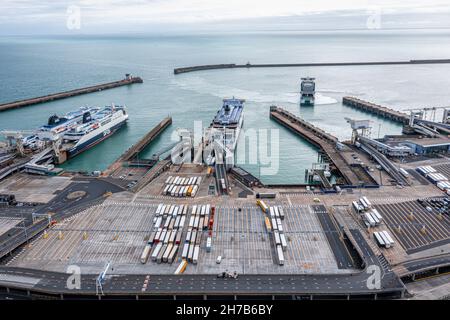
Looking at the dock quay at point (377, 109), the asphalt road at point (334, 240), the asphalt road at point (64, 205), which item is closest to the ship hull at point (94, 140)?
the asphalt road at point (64, 205)

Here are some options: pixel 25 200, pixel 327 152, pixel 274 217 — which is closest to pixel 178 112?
pixel 327 152

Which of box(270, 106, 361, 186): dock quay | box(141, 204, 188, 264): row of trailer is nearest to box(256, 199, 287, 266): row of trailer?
box(141, 204, 188, 264): row of trailer

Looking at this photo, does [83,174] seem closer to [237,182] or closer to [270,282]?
[237,182]

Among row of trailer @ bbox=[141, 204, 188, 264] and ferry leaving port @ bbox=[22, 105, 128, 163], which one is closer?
row of trailer @ bbox=[141, 204, 188, 264]

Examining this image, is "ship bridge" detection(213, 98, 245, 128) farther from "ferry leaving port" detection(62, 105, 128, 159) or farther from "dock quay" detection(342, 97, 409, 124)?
"dock quay" detection(342, 97, 409, 124)

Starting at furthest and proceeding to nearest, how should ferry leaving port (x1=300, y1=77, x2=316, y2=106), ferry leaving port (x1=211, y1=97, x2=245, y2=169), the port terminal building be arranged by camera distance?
ferry leaving port (x1=300, y1=77, x2=316, y2=106), the port terminal building, ferry leaving port (x1=211, y1=97, x2=245, y2=169)
